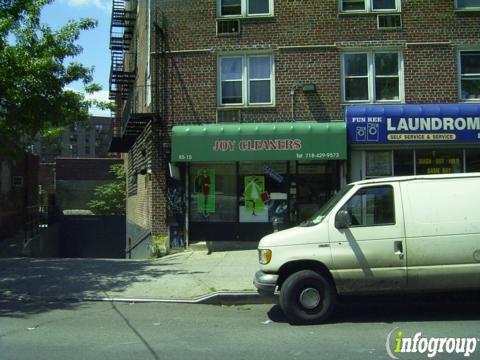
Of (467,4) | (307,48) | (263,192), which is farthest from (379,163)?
(467,4)

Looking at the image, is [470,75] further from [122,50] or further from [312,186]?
[122,50]

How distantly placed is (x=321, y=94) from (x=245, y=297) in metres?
7.64

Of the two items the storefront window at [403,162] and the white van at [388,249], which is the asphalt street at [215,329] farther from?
the storefront window at [403,162]

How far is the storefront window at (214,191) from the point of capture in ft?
51.2

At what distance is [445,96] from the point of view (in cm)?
1534

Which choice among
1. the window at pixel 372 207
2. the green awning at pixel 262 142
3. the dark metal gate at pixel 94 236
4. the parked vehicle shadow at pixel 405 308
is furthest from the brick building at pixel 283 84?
the dark metal gate at pixel 94 236

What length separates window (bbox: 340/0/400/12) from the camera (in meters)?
15.6

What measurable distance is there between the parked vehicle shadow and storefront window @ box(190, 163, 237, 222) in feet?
22.1

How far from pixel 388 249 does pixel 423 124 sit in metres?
7.78

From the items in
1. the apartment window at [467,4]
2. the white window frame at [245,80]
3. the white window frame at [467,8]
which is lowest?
the white window frame at [245,80]

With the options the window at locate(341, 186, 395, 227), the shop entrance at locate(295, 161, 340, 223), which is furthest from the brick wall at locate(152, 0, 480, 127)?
the window at locate(341, 186, 395, 227)

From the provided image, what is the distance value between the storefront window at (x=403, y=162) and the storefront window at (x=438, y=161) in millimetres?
182

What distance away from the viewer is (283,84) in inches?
611

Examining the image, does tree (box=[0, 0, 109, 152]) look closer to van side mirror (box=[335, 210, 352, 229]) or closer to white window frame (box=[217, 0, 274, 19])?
white window frame (box=[217, 0, 274, 19])
